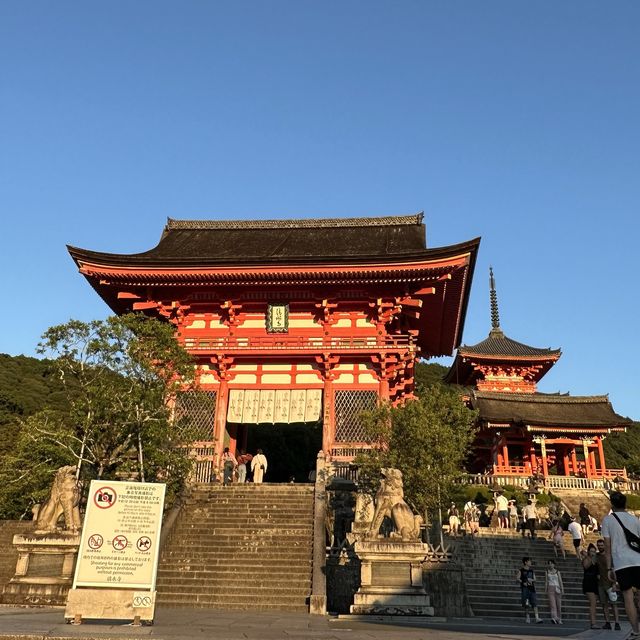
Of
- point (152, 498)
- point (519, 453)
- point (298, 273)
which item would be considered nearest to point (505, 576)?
point (152, 498)

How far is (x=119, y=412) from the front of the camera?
16.6 meters

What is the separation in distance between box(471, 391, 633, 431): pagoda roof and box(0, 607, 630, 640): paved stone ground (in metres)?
20.5

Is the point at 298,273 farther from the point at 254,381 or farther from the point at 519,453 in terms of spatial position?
the point at 519,453

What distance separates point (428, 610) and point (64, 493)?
817cm

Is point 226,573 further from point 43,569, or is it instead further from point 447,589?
point 447,589

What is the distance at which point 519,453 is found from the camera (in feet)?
114

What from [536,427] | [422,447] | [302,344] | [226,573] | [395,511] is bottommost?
[226,573]

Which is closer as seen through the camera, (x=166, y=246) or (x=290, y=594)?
(x=290, y=594)

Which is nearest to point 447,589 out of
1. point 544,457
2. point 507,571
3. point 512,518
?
point 507,571

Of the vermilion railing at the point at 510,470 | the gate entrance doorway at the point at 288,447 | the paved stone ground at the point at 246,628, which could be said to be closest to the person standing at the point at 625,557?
the paved stone ground at the point at 246,628

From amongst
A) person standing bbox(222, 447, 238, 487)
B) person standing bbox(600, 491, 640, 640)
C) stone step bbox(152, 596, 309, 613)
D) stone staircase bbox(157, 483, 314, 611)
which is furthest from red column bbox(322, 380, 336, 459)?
person standing bbox(600, 491, 640, 640)

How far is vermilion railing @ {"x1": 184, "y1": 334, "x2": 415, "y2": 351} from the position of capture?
909 inches

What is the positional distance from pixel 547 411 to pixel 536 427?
2.27 meters

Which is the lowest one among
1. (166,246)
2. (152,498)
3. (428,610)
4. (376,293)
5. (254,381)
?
(428,610)
